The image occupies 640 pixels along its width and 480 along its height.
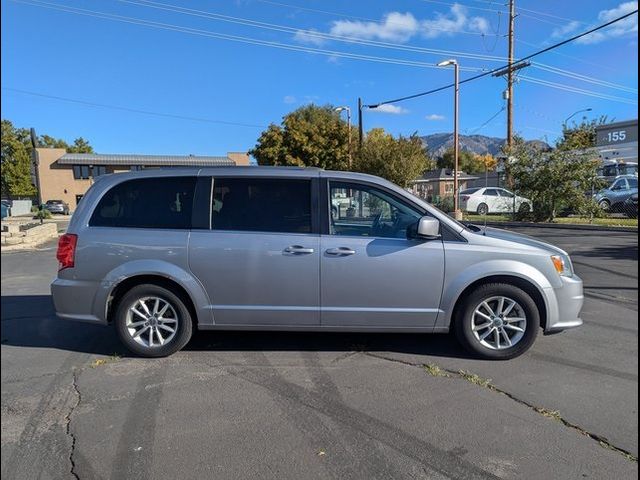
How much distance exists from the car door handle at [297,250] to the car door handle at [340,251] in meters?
0.17

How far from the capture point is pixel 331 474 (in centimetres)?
287

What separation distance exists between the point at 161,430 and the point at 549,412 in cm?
272

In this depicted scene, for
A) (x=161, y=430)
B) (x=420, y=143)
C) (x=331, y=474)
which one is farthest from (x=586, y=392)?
(x=420, y=143)

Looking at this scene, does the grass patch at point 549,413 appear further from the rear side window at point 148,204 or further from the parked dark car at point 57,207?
the parked dark car at point 57,207

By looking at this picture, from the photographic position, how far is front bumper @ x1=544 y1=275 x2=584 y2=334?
177 inches

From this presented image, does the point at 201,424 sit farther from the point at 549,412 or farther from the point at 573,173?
the point at 573,173

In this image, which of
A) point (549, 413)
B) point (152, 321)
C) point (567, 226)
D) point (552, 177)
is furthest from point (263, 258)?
point (552, 177)

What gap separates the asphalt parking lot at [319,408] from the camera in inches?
116

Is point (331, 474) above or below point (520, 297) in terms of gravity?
below

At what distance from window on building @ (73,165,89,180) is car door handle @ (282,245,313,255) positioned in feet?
203

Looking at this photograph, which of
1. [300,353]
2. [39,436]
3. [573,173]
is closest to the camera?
[39,436]

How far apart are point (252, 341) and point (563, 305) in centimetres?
303

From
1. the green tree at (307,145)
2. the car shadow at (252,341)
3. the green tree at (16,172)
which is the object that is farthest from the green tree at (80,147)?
the car shadow at (252,341)

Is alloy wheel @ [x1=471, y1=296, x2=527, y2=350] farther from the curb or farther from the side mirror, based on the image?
the curb
